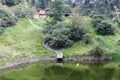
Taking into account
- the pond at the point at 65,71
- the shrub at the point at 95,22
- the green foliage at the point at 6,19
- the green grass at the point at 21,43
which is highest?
the green foliage at the point at 6,19

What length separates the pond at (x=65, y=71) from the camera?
6919cm

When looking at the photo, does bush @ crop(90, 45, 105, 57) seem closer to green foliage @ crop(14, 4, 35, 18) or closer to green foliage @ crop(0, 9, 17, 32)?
green foliage @ crop(0, 9, 17, 32)

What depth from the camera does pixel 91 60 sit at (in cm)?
8712

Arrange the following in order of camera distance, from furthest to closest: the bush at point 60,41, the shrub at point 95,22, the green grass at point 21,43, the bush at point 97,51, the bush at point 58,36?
1. the shrub at point 95,22
2. the bush at point 58,36
3. the bush at point 60,41
4. the bush at point 97,51
5. the green grass at point 21,43

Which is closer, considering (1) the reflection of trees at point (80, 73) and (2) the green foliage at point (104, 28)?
(1) the reflection of trees at point (80, 73)

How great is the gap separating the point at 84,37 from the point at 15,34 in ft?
75.2

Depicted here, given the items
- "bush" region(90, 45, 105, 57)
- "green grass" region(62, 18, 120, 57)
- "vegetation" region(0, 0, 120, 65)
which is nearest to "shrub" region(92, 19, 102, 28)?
"vegetation" region(0, 0, 120, 65)

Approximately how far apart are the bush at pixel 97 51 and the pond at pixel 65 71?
383 centimetres

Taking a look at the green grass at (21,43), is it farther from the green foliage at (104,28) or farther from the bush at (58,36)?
the green foliage at (104,28)

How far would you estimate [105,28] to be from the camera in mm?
104938

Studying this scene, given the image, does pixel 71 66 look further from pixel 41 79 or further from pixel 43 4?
pixel 43 4

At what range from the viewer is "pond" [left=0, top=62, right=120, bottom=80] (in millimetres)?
69188

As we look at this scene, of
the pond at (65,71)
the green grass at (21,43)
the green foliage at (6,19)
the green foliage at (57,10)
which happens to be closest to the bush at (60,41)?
the green grass at (21,43)

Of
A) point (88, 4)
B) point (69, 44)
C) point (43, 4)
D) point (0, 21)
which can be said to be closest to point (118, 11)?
point (88, 4)
